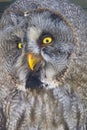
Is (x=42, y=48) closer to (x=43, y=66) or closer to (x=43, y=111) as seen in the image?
(x=43, y=66)

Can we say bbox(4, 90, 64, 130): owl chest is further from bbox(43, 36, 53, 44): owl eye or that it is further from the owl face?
bbox(43, 36, 53, 44): owl eye

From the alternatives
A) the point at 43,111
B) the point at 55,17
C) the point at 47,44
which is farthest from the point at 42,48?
the point at 43,111

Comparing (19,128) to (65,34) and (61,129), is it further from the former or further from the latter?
(65,34)

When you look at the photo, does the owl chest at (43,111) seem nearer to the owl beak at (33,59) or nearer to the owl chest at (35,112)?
the owl chest at (35,112)

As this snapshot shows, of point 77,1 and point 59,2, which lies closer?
point 59,2

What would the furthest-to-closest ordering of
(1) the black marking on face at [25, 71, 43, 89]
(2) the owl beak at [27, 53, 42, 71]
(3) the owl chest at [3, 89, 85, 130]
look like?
(3) the owl chest at [3, 89, 85, 130]
(1) the black marking on face at [25, 71, 43, 89]
(2) the owl beak at [27, 53, 42, 71]

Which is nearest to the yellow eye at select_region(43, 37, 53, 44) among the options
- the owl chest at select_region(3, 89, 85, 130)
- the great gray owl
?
the great gray owl

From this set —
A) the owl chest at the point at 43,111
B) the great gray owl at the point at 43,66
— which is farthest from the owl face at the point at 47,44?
the owl chest at the point at 43,111

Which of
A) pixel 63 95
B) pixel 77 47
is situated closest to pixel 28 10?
pixel 77 47
